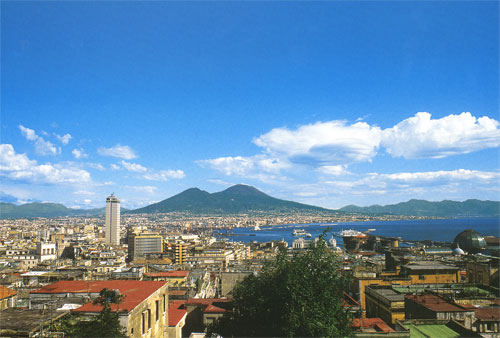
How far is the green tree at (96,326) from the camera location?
908 cm

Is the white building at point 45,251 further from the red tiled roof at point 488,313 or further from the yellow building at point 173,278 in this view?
the red tiled roof at point 488,313

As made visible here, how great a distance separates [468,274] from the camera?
111 feet

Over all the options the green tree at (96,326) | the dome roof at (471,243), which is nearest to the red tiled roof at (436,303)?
the green tree at (96,326)

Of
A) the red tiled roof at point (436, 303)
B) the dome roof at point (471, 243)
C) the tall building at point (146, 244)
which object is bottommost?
the tall building at point (146, 244)

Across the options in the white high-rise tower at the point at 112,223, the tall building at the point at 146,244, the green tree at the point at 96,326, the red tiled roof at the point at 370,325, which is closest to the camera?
the green tree at the point at 96,326

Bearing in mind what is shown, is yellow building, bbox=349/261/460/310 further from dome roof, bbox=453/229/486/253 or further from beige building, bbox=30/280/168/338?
dome roof, bbox=453/229/486/253

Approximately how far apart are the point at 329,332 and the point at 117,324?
676 cm

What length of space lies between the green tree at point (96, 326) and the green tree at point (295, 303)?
18.7 ft

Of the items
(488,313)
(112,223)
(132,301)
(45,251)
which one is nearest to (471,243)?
(488,313)

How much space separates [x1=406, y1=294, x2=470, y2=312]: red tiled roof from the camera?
16891 millimetres

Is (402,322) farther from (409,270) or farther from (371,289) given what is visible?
(409,270)

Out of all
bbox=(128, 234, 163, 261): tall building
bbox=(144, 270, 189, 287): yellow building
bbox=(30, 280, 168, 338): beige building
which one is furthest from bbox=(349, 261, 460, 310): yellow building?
bbox=(128, 234, 163, 261): tall building

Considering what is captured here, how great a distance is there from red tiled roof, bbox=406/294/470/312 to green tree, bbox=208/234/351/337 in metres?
5.30

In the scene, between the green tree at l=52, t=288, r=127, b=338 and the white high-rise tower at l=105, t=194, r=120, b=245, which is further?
the white high-rise tower at l=105, t=194, r=120, b=245
